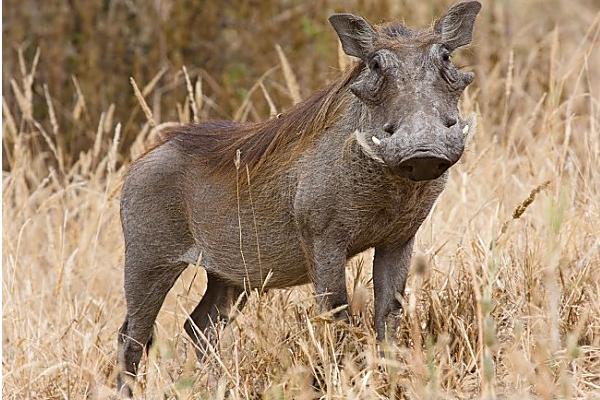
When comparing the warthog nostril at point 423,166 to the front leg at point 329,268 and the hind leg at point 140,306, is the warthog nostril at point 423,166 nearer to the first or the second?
the front leg at point 329,268

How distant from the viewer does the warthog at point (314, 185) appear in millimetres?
3082

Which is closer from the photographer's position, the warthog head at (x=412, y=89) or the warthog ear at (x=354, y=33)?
the warthog head at (x=412, y=89)

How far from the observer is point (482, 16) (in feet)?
24.0

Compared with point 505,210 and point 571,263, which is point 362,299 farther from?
point 505,210

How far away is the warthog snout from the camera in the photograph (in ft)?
9.45

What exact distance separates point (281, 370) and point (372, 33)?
1.01m

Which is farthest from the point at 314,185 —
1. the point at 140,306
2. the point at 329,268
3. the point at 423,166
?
the point at 140,306

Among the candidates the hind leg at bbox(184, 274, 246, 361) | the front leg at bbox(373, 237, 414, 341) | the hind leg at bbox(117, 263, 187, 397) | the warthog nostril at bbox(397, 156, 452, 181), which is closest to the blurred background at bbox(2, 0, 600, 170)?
the hind leg at bbox(184, 274, 246, 361)

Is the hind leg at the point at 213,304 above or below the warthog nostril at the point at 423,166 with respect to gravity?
below

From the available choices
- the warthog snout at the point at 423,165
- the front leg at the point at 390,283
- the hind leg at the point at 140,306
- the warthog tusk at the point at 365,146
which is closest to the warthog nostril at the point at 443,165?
the warthog snout at the point at 423,165

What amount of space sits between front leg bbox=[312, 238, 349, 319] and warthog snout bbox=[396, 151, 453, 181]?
0.43 metres

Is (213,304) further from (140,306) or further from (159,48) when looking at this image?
(159,48)

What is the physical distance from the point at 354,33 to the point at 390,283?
2.49 ft

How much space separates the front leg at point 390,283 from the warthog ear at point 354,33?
24.1 inches
